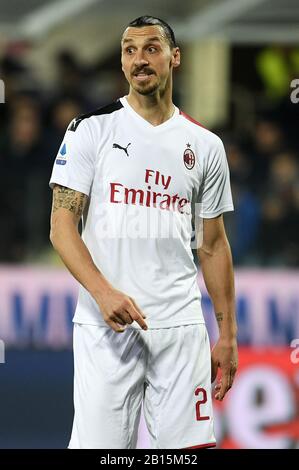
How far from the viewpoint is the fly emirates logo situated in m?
4.11

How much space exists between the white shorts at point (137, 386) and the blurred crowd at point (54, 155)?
2840 mm

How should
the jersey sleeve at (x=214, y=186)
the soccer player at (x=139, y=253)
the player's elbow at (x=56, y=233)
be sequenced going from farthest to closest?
the jersey sleeve at (x=214, y=186)
the soccer player at (x=139, y=253)
the player's elbow at (x=56, y=233)

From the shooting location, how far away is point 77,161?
13.3 ft

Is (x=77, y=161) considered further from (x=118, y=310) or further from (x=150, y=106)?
(x=118, y=310)

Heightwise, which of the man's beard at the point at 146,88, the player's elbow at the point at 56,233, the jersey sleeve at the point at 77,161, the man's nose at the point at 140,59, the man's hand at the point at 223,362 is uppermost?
the man's nose at the point at 140,59

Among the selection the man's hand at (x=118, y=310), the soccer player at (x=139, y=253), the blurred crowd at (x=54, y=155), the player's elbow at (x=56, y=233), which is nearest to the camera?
the man's hand at (x=118, y=310)

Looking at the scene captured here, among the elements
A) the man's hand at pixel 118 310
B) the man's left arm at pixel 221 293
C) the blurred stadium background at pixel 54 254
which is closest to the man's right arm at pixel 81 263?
the man's hand at pixel 118 310

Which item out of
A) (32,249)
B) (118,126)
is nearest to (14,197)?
(32,249)

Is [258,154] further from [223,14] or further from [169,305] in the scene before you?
[169,305]

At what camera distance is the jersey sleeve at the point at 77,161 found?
13.3 feet

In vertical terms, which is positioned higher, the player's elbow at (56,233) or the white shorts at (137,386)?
the player's elbow at (56,233)

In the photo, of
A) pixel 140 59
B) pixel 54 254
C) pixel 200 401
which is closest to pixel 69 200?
pixel 140 59

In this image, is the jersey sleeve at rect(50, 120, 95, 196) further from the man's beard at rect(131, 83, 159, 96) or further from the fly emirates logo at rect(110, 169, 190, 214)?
the man's beard at rect(131, 83, 159, 96)

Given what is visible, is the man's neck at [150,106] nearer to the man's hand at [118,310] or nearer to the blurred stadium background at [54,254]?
the man's hand at [118,310]
